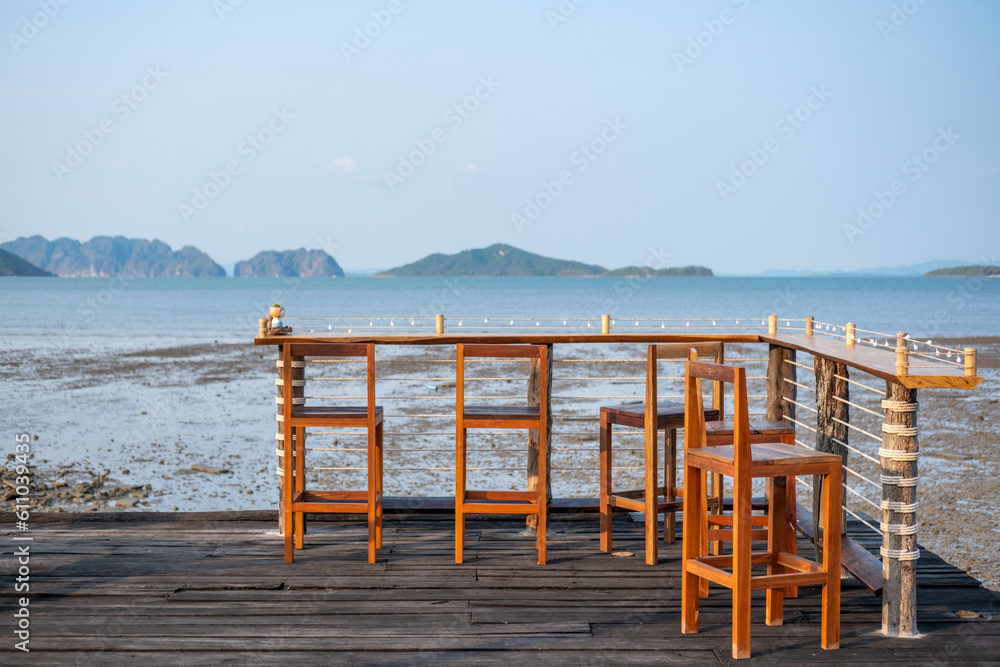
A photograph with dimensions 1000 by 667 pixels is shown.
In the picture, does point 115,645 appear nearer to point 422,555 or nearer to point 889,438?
point 422,555

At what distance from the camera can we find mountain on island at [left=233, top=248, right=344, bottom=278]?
12350 cm

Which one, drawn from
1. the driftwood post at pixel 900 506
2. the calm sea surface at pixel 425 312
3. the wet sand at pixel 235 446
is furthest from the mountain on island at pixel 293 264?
the driftwood post at pixel 900 506

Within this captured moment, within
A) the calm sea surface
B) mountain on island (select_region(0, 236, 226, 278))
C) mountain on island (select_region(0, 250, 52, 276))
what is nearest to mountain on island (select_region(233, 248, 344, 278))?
mountain on island (select_region(0, 236, 226, 278))

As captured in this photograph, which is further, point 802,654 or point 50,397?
point 50,397

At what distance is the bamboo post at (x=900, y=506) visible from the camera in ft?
10.0

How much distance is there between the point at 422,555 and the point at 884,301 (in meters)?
56.5

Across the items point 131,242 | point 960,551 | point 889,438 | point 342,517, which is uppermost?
point 131,242

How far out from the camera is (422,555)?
13.6ft

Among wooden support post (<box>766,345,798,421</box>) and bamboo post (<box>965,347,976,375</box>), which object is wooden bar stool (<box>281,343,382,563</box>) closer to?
wooden support post (<box>766,345,798,421</box>)

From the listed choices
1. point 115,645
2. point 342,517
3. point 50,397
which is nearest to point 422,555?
point 342,517

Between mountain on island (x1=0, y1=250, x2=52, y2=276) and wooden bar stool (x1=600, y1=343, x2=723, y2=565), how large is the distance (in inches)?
4489

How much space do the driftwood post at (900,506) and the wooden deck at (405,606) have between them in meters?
0.14

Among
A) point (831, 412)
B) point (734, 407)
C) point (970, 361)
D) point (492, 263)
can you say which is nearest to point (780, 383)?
point (831, 412)

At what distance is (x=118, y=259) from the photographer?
12719cm
